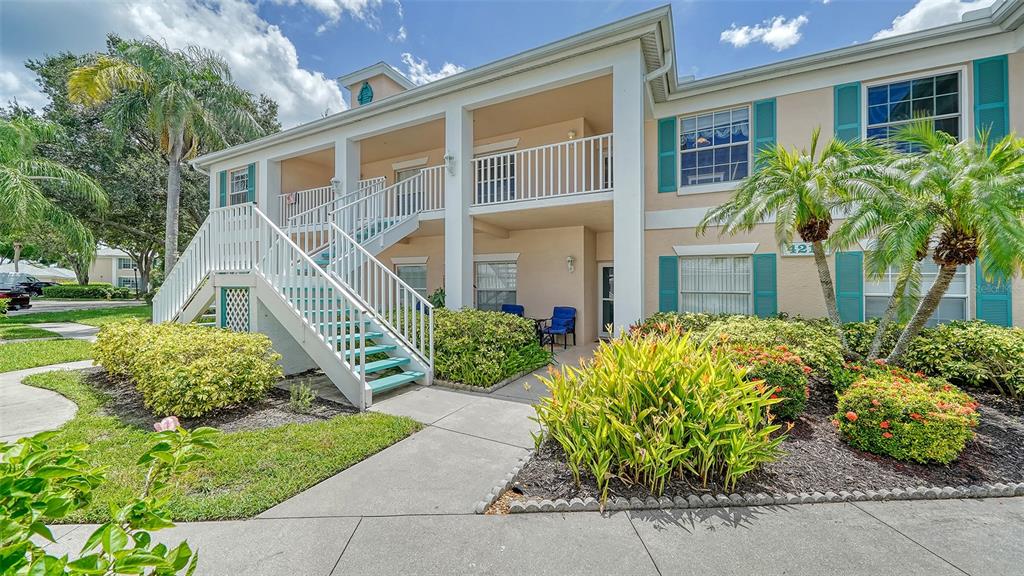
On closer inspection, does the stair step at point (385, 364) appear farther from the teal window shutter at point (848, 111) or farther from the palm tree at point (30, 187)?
the palm tree at point (30, 187)

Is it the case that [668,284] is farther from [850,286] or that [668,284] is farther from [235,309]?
[235,309]

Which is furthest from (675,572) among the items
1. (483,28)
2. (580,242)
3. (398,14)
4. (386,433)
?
(398,14)

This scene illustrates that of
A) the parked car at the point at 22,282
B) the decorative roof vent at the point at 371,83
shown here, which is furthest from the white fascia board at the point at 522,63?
the parked car at the point at 22,282

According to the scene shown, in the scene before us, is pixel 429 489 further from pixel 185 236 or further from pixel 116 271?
pixel 116 271

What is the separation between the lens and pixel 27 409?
199 inches

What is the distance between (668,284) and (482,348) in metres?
4.55

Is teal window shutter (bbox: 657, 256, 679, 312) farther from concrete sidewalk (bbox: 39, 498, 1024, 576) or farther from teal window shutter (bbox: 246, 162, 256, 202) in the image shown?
teal window shutter (bbox: 246, 162, 256, 202)

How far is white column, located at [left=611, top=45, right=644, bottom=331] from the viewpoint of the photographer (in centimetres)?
696

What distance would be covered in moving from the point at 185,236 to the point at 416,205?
67.2ft

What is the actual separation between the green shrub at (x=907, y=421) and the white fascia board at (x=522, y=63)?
6073 millimetres

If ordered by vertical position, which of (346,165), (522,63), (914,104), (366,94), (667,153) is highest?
(366,94)

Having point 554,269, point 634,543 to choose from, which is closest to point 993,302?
point 554,269

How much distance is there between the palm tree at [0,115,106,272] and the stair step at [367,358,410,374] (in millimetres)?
11201

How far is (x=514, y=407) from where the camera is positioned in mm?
5391
